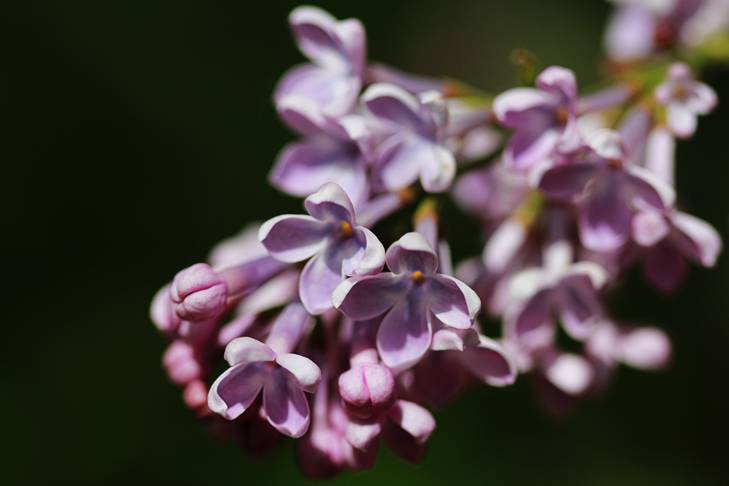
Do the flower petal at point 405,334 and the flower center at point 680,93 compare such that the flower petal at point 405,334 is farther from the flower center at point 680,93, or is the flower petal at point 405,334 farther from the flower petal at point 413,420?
the flower center at point 680,93

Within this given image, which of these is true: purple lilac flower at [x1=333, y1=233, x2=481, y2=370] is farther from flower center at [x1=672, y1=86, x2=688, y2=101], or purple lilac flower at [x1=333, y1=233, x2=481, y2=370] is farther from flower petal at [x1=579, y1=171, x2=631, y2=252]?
flower center at [x1=672, y1=86, x2=688, y2=101]

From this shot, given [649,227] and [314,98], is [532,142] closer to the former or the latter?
[649,227]

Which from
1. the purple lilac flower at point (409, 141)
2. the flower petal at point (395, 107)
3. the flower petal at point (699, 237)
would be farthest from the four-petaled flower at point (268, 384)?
the flower petal at point (699, 237)

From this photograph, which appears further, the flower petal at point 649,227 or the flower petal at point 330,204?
the flower petal at point 649,227

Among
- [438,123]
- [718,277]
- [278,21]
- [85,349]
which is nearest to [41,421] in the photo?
[85,349]

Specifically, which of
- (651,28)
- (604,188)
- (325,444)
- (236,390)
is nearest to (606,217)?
(604,188)

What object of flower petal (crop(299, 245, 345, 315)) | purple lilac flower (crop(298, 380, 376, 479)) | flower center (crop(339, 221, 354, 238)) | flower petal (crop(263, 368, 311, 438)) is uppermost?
flower center (crop(339, 221, 354, 238))

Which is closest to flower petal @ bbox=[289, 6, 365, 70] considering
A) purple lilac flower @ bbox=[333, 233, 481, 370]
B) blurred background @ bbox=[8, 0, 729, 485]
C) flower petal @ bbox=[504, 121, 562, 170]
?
flower petal @ bbox=[504, 121, 562, 170]
